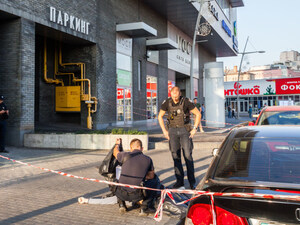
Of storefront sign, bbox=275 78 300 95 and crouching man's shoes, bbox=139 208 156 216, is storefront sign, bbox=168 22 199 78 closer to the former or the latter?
crouching man's shoes, bbox=139 208 156 216

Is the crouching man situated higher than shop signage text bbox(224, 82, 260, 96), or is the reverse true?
shop signage text bbox(224, 82, 260, 96)

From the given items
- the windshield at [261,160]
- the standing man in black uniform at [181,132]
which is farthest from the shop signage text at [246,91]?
the windshield at [261,160]

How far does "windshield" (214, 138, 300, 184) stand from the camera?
2.43 meters

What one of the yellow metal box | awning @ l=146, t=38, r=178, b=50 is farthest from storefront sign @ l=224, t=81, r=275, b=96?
the yellow metal box

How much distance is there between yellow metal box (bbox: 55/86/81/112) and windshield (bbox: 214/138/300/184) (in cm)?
1383

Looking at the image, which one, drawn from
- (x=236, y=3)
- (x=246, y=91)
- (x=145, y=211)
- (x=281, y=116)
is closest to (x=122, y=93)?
(x=281, y=116)

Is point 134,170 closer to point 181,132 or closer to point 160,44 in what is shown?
point 181,132

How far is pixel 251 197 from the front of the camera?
207cm

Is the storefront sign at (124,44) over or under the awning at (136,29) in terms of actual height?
under

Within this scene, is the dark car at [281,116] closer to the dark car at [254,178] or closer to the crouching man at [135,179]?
the crouching man at [135,179]

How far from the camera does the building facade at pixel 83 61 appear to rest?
11234 mm

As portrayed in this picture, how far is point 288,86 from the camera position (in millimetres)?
49312

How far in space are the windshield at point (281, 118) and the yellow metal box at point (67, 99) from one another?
36.8 feet

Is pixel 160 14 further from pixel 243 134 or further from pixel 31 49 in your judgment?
pixel 243 134
